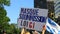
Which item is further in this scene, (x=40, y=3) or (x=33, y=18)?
(x=40, y=3)

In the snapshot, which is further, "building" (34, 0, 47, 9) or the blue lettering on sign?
"building" (34, 0, 47, 9)

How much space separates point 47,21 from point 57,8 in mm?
119237

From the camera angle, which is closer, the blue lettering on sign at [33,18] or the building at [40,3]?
the blue lettering on sign at [33,18]

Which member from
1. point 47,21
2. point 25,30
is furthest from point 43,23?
point 25,30

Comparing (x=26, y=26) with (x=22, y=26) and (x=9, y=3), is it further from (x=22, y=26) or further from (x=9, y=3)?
(x=9, y=3)

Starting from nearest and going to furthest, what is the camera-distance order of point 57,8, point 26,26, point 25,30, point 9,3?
point 25,30
point 26,26
point 9,3
point 57,8

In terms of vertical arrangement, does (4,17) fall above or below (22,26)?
below

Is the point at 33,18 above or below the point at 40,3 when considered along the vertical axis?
above

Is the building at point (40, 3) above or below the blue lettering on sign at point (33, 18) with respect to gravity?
below

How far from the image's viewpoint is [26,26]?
→ 37.8 ft

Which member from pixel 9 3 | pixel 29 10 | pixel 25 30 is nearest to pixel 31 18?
pixel 29 10

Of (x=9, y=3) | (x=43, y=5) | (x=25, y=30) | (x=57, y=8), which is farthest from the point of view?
(x=57, y=8)

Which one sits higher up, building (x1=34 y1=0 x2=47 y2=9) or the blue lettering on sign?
the blue lettering on sign

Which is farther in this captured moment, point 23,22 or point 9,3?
point 9,3
